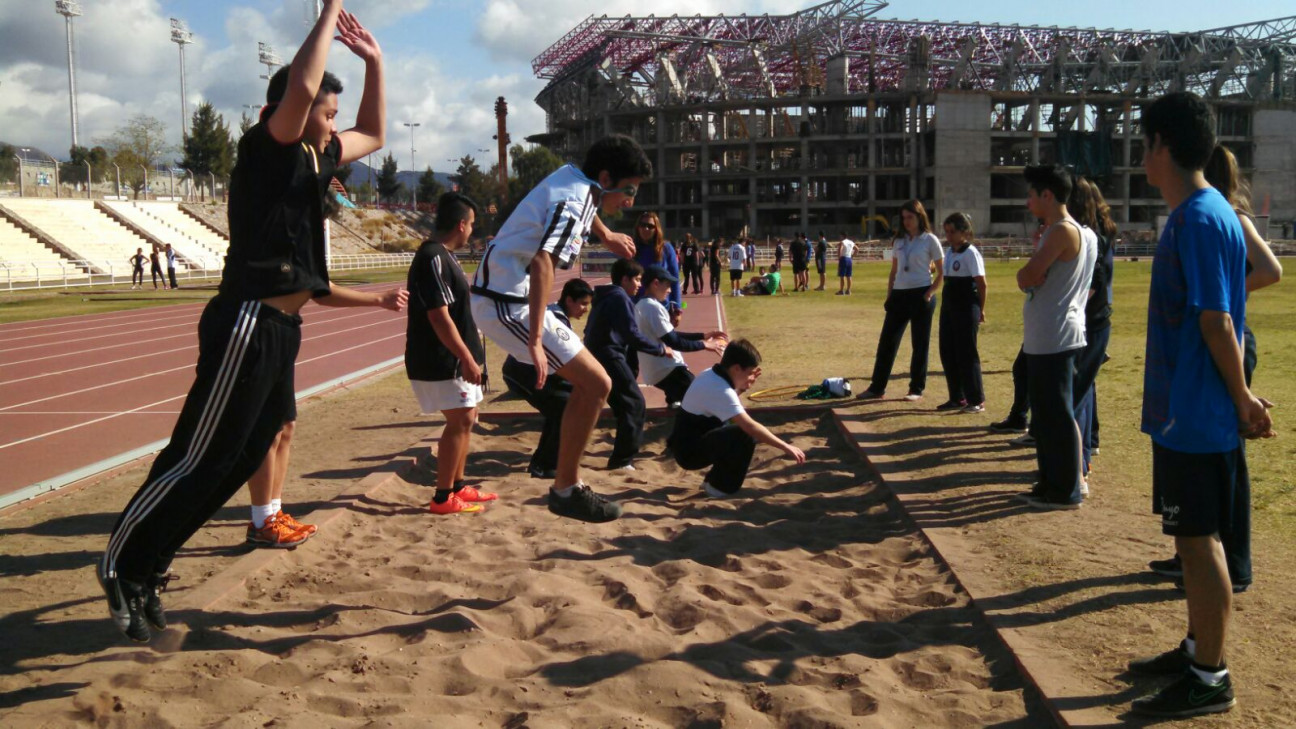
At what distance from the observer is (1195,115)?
11.0 feet

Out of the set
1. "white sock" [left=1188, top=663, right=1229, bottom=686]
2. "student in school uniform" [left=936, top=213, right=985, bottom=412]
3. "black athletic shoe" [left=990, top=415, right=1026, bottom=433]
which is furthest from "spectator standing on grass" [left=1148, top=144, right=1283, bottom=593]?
Answer: "student in school uniform" [left=936, top=213, right=985, bottom=412]

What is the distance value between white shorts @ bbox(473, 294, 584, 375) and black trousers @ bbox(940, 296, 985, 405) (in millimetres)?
4826

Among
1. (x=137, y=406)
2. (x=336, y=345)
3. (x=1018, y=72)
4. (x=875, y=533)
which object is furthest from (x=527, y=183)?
(x=875, y=533)

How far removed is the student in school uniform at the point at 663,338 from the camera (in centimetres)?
792

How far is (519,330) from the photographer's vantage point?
509cm

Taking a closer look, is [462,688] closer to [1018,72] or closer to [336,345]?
[336,345]

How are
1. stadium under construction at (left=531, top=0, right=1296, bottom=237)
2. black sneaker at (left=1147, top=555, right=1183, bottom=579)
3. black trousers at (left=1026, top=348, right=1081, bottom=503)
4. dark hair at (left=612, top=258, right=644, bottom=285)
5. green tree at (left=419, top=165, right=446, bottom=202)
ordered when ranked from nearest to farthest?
black sneaker at (left=1147, top=555, right=1183, bottom=579) < black trousers at (left=1026, top=348, right=1081, bottom=503) < dark hair at (left=612, top=258, right=644, bottom=285) < stadium under construction at (left=531, top=0, right=1296, bottom=237) < green tree at (left=419, top=165, right=446, bottom=202)

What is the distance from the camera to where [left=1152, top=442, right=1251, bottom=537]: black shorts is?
10.6 feet

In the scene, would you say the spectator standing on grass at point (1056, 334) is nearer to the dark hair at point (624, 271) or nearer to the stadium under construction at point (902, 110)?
the dark hair at point (624, 271)

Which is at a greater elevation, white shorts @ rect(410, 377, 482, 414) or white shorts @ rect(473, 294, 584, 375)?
white shorts @ rect(473, 294, 584, 375)

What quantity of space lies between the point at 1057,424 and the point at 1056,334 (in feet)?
1.68

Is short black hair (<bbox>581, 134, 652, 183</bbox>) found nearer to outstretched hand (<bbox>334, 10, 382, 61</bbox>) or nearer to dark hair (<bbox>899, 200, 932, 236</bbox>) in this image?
outstretched hand (<bbox>334, 10, 382, 61</bbox>)

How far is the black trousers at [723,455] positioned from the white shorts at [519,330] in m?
1.56

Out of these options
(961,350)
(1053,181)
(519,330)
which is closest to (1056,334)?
(1053,181)
